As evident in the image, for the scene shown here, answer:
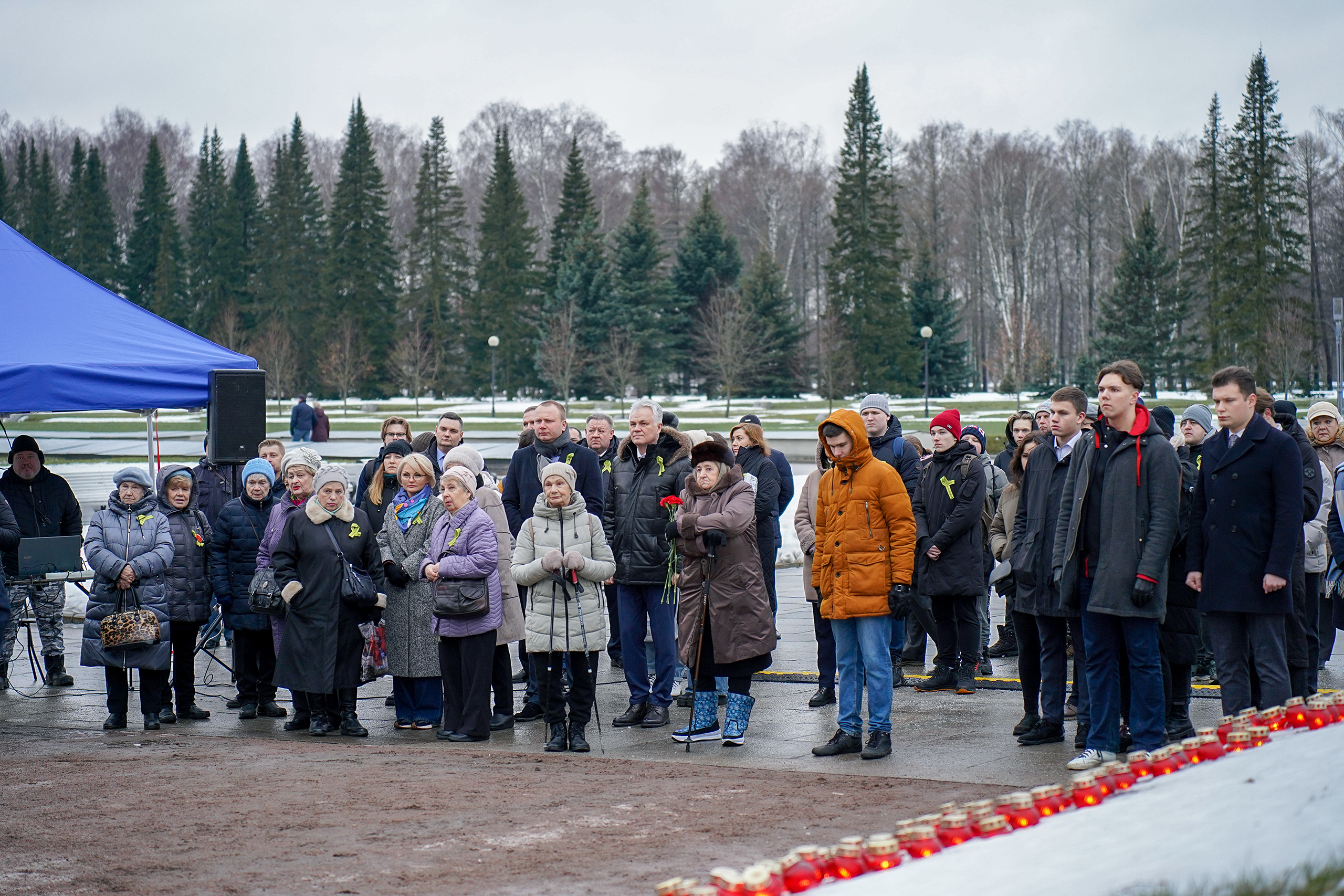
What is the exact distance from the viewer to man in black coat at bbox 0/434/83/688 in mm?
10430

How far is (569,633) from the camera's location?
7.55 meters

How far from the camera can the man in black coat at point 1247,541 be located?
620 centimetres

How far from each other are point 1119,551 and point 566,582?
10.3 ft

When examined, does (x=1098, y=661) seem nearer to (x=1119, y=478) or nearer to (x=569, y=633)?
(x=1119, y=478)

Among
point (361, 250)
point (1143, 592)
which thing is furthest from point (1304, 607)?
point (361, 250)

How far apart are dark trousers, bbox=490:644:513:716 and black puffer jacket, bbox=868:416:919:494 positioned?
299 cm

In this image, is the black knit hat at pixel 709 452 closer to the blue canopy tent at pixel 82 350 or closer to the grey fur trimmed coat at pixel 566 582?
the grey fur trimmed coat at pixel 566 582

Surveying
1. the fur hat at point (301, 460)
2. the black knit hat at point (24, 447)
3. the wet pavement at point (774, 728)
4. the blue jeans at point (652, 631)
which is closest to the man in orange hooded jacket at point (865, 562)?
the wet pavement at point (774, 728)

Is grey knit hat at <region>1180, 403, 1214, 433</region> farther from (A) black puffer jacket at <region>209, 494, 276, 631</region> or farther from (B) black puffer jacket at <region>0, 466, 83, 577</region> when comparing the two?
(B) black puffer jacket at <region>0, 466, 83, 577</region>

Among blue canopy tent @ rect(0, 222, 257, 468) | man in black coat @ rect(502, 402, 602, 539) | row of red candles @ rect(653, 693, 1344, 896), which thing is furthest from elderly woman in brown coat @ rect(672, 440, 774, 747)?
blue canopy tent @ rect(0, 222, 257, 468)

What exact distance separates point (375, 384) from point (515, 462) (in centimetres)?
6326

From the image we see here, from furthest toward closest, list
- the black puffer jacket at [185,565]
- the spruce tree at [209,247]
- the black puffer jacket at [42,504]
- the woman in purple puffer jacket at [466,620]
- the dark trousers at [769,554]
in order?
the spruce tree at [209,247], the black puffer jacket at [42,504], the dark trousers at [769,554], the black puffer jacket at [185,565], the woman in purple puffer jacket at [466,620]

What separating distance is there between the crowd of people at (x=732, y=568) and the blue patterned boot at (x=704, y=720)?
20 mm

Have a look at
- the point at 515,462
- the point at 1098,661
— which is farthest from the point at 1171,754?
the point at 515,462
